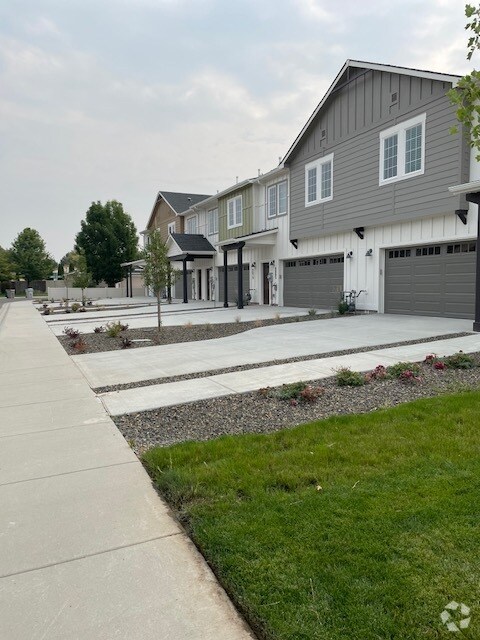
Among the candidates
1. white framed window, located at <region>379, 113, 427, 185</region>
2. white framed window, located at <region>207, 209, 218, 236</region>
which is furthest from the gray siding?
white framed window, located at <region>207, 209, 218, 236</region>

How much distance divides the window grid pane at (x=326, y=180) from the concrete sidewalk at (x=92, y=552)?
50.7ft

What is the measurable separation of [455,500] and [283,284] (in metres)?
19.3

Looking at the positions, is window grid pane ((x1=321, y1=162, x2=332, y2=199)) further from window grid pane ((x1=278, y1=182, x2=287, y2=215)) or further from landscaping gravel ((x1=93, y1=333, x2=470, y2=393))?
landscaping gravel ((x1=93, y1=333, x2=470, y2=393))

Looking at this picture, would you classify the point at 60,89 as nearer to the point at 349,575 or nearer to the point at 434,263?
the point at 434,263

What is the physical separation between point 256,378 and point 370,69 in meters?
13.1

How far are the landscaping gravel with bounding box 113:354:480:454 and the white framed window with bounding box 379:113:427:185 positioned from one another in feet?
31.0

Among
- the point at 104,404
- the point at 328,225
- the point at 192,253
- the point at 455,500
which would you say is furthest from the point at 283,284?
the point at 455,500

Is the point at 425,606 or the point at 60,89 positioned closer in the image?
the point at 425,606

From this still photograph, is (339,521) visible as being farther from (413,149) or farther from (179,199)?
(179,199)

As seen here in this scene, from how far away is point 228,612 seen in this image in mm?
2211

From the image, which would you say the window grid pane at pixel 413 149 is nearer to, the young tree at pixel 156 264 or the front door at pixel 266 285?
the young tree at pixel 156 264

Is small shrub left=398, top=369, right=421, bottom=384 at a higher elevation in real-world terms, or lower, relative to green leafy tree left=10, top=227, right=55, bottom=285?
lower

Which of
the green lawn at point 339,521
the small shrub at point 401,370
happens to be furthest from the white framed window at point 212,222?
the green lawn at point 339,521

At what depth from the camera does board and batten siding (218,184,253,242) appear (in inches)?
934
